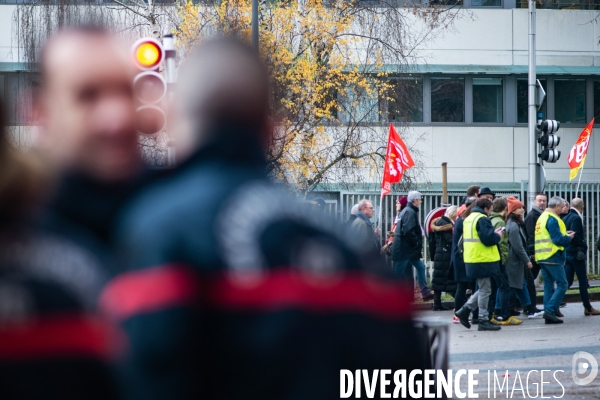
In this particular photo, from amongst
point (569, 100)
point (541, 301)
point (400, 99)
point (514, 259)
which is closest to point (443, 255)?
point (514, 259)

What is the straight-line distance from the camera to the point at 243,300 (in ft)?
5.40

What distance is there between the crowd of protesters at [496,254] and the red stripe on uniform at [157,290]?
35.4 ft

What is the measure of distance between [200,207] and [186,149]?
0.67 ft

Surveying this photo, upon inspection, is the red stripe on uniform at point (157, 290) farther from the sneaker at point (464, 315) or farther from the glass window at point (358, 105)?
the glass window at point (358, 105)

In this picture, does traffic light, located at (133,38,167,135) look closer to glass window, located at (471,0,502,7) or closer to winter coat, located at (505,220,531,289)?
winter coat, located at (505,220,531,289)

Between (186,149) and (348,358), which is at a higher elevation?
(186,149)

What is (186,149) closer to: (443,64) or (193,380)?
(193,380)

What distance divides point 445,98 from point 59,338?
30498 millimetres

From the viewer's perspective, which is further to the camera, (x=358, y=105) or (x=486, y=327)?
(x=358, y=105)

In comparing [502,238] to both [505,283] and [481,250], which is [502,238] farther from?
[481,250]

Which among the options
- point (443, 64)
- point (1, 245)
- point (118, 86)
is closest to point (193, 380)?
point (1, 245)

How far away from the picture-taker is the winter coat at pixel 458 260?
1298 cm

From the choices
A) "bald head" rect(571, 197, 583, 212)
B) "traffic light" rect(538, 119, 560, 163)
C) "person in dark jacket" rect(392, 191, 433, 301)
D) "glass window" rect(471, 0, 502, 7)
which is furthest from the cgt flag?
"glass window" rect(471, 0, 502, 7)

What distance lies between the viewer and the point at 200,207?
1.71 m
